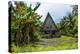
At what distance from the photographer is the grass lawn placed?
1842 mm

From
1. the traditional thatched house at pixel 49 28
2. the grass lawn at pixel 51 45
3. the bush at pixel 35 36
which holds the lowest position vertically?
the grass lawn at pixel 51 45

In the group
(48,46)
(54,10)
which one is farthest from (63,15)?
(48,46)

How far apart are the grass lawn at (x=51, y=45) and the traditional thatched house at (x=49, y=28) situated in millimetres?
62

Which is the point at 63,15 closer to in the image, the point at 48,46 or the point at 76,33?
the point at 76,33

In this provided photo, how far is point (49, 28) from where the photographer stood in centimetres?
194

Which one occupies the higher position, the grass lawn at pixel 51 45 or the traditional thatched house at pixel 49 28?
the traditional thatched house at pixel 49 28

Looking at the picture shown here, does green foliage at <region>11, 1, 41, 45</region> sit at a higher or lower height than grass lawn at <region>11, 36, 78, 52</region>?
higher

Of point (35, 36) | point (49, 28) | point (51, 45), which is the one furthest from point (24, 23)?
point (51, 45)

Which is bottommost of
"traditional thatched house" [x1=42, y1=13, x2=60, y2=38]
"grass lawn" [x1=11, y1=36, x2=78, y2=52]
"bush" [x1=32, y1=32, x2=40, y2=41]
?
"grass lawn" [x1=11, y1=36, x2=78, y2=52]

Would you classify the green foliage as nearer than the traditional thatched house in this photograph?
Yes

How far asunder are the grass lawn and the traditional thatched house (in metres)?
0.06

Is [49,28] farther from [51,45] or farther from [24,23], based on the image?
[24,23]

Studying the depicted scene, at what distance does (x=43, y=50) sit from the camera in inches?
75.0

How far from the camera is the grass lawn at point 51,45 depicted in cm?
184
